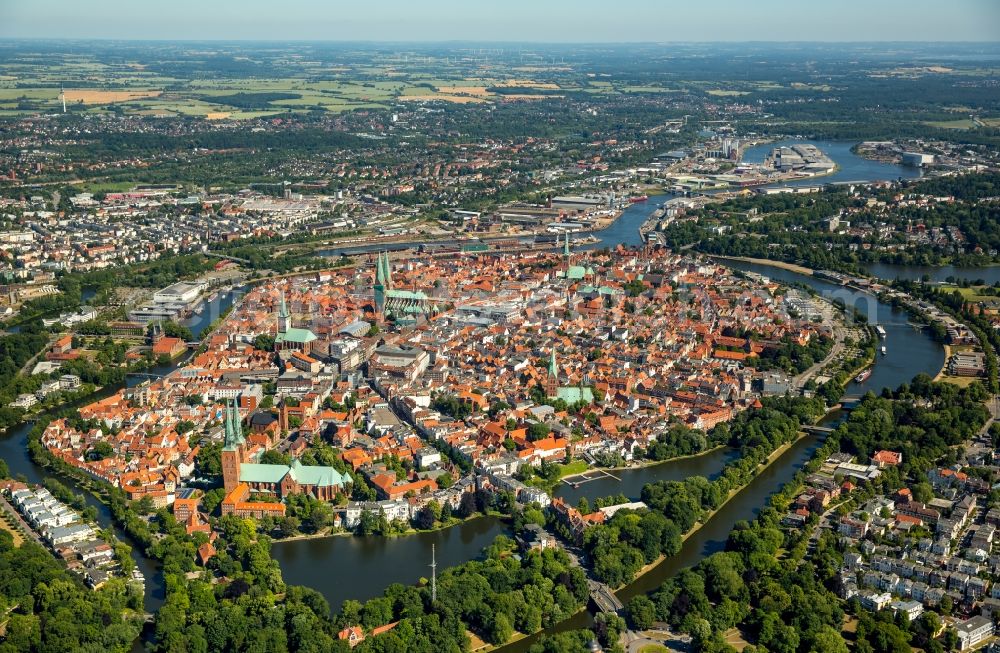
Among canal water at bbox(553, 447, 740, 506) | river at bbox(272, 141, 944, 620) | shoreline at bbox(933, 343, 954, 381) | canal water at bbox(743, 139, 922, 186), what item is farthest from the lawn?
canal water at bbox(743, 139, 922, 186)

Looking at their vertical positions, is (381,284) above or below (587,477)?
above

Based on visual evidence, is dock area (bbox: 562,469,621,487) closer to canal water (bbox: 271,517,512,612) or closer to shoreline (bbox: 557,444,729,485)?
shoreline (bbox: 557,444,729,485)

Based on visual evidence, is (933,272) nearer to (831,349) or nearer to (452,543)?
(831,349)

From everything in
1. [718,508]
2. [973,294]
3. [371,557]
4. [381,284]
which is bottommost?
[371,557]

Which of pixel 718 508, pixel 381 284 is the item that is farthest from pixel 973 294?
pixel 718 508

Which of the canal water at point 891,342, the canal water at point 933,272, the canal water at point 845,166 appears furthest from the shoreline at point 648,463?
the canal water at point 845,166

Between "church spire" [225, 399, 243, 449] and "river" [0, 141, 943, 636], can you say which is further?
"church spire" [225, 399, 243, 449]

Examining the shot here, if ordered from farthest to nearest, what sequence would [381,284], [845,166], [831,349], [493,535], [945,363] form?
[845,166] → [381,284] → [831,349] → [945,363] → [493,535]

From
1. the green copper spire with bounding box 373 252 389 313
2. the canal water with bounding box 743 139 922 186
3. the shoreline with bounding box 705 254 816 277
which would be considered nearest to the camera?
the green copper spire with bounding box 373 252 389 313

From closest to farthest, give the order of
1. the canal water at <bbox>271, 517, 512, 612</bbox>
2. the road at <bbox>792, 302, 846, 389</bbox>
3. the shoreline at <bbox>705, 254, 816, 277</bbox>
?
the canal water at <bbox>271, 517, 512, 612</bbox>, the road at <bbox>792, 302, 846, 389</bbox>, the shoreline at <bbox>705, 254, 816, 277</bbox>

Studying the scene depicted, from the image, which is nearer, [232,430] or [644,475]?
[232,430]

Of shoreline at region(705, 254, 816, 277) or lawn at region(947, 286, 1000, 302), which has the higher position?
lawn at region(947, 286, 1000, 302)

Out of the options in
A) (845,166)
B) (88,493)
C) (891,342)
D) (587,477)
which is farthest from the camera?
(845,166)
